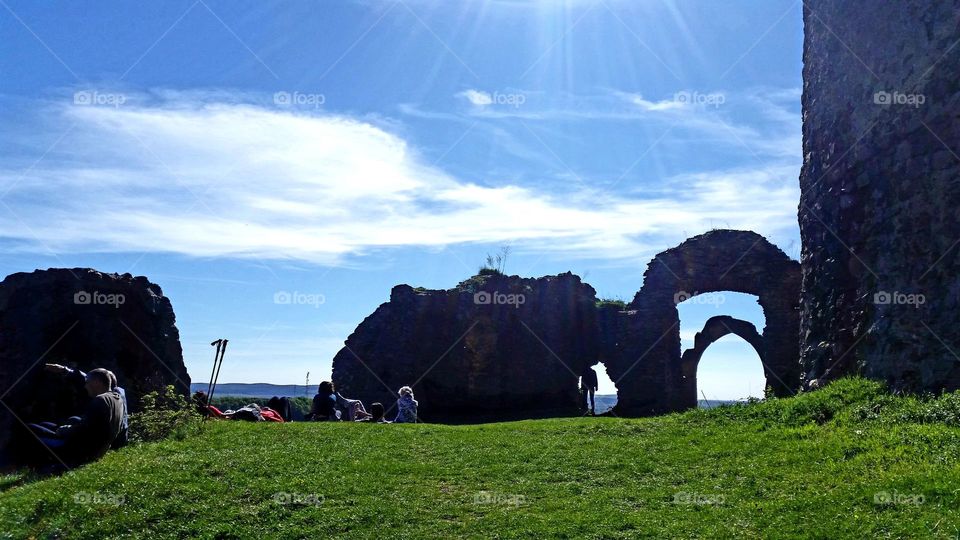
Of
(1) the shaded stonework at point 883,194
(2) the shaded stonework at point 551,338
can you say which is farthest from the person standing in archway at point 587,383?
(1) the shaded stonework at point 883,194

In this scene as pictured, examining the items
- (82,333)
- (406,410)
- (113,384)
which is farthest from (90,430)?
(406,410)

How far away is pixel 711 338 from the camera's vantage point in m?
30.9

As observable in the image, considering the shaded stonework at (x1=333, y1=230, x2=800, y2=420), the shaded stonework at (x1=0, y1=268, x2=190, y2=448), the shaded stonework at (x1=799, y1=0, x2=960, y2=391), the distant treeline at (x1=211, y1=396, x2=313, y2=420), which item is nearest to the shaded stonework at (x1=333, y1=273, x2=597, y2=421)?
the shaded stonework at (x1=333, y1=230, x2=800, y2=420)

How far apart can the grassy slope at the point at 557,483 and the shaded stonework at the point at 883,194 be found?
3.50 ft

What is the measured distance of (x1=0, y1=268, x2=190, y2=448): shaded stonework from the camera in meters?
15.7

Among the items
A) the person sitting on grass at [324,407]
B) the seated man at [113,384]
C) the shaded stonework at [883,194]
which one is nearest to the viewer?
the seated man at [113,384]

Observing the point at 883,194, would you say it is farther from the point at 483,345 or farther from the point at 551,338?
the point at 483,345

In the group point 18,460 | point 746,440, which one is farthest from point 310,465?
point 746,440

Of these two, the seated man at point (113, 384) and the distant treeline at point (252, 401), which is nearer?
the seated man at point (113, 384)

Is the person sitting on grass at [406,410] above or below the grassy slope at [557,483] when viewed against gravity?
above

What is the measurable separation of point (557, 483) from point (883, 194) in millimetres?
8178

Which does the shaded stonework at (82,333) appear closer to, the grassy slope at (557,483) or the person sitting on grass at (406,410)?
the grassy slope at (557,483)

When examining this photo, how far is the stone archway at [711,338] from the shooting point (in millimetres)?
29766

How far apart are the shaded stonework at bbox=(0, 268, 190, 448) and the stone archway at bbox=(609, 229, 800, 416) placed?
18.0m
